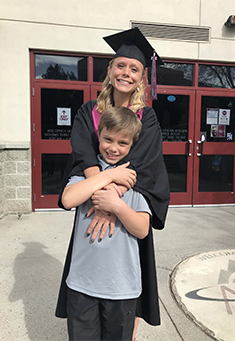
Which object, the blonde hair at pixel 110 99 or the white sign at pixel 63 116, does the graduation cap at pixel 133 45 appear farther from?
the white sign at pixel 63 116

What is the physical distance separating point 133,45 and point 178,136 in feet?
14.9

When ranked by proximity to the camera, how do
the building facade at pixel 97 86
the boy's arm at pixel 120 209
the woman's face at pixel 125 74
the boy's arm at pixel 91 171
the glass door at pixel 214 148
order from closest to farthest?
the boy's arm at pixel 120 209
the boy's arm at pixel 91 171
the woman's face at pixel 125 74
the building facade at pixel 97 86
the glass door at pixel 214 148

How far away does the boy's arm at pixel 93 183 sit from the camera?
1.45 metres

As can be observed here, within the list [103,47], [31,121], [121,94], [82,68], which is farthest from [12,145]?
[121,94]

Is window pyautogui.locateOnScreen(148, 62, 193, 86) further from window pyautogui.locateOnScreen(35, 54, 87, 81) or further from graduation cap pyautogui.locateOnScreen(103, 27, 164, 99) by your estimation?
graduation cap pyautogui.locateOnScreen(103, 27, 164, 99)

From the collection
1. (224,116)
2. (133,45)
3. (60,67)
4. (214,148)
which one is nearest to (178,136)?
(214,148)

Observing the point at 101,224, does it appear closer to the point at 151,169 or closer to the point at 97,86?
the point at 151,169

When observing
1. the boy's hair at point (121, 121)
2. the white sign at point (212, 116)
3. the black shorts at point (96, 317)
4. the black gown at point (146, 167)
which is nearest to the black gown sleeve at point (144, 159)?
the black gown at point (146, 167)

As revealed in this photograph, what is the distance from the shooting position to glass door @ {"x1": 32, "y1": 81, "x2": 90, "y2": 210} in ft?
18.5

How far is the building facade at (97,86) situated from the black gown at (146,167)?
13.0ft

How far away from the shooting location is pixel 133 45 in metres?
1.80

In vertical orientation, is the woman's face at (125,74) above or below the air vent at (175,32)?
below

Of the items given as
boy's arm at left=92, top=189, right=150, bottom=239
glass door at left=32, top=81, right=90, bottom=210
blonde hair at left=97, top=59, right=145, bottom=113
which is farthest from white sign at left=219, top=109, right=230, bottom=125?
boy's arm at left=92, top=189, right=150, bottom=239

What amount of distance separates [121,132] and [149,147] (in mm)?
235
